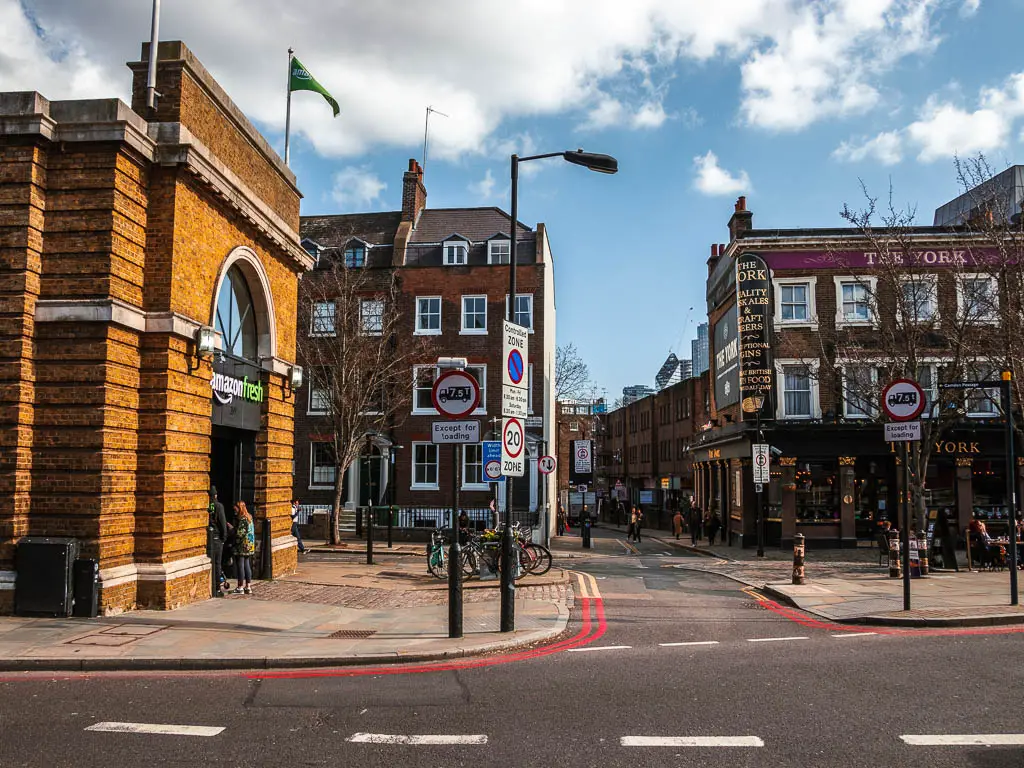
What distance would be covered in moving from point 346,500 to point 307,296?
873 cm

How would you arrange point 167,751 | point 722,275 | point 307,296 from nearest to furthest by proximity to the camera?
point 167,751
point 307,296
point 722,275

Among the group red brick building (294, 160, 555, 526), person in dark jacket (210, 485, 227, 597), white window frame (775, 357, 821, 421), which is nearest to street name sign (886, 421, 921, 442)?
person in dark jacket (210, 485, 227, 597)

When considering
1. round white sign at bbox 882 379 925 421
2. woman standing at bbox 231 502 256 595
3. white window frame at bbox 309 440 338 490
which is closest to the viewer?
round white sign at bbox 882 379 925 421

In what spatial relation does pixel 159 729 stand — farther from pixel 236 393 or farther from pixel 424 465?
pixel 424 465

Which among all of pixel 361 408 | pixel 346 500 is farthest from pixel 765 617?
pixel 346 500

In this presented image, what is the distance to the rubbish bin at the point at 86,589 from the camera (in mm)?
10773

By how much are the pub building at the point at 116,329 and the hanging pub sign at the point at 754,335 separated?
21.7 m

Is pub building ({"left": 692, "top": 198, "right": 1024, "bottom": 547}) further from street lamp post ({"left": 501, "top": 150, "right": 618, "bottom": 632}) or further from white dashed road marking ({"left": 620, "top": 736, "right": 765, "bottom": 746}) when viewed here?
white dashed road marking ({"left": 620, "top": 736, "right": 765, "bottom": 746})

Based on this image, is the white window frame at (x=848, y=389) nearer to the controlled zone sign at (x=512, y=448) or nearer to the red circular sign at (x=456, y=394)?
the controlled zone sign at (x=512, y=448)

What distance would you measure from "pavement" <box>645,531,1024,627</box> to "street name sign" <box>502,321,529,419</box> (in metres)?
5.77

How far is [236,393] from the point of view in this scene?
1457 centimetres

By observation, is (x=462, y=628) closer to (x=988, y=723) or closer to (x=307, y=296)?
(x=988, y=723)

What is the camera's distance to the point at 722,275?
3594 centimetres

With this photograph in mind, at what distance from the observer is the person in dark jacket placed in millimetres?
13312
